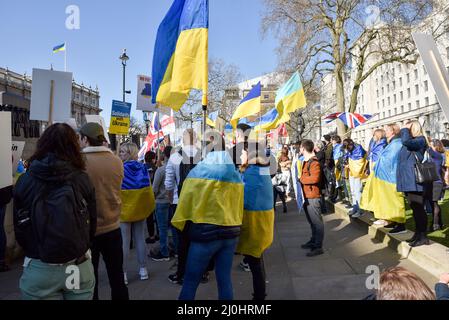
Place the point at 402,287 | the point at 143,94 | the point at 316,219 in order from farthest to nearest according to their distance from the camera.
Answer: the point at 143,94
the point at 316,219
the point at 402,287

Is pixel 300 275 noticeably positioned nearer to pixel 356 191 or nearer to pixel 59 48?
pixel 356 191

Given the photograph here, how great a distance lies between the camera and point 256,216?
3793mm

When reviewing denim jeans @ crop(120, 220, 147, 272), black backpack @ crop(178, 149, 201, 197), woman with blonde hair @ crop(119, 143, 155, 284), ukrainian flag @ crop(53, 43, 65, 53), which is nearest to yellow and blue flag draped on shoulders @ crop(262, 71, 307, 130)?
black backpack @ crop(178, 149, 201, 197)

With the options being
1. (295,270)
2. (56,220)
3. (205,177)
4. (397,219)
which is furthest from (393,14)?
(56,220)

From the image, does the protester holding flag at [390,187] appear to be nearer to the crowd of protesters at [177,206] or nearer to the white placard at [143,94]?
the crowd of protesters at [177,206]

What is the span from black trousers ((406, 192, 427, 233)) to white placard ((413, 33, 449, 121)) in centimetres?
347

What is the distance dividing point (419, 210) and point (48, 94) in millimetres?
5508

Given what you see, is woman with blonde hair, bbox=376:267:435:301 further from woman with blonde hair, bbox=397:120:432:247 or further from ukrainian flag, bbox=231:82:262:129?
ukrainian flag, bbox=231:82:262:129

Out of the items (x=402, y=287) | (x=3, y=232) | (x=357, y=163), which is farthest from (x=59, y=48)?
(x=402, y=287)

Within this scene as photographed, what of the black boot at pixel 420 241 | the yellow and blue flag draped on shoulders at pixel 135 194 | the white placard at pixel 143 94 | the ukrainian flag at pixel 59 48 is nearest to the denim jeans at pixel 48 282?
the yellow and blue flag draped on shoulders at pixel 135 194

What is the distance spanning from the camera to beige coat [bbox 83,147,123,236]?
3412 millimetres

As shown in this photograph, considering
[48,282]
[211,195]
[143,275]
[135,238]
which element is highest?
[211,195]
